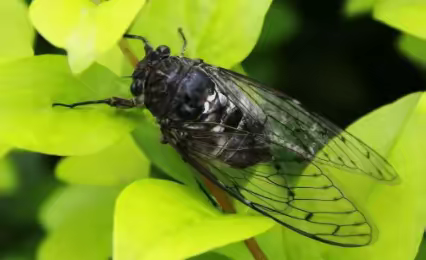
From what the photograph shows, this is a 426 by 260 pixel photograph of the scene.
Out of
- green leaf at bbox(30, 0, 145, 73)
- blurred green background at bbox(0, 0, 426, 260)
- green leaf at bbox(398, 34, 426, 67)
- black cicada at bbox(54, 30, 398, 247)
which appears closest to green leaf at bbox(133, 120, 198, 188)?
black cicada at bbox(54, 30, 398, 247)

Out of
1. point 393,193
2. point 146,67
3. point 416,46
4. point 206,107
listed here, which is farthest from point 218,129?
point 416,46

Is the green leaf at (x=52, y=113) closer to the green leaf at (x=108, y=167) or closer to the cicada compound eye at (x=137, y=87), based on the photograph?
the cicada compound eye at (x=137, y=87)

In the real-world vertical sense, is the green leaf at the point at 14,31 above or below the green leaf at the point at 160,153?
above

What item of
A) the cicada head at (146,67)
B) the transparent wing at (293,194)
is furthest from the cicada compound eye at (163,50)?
the transparent wing at (293,194)

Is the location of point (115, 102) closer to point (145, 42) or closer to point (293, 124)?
point (145, 42)

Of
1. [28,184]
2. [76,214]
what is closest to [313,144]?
[76,214]

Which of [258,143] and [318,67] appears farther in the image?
[318,67]

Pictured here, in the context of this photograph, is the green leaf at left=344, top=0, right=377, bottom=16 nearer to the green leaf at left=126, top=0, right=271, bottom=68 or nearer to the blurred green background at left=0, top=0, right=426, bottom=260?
the blurred green background at left=0, top=0, right=426, bottom=260
